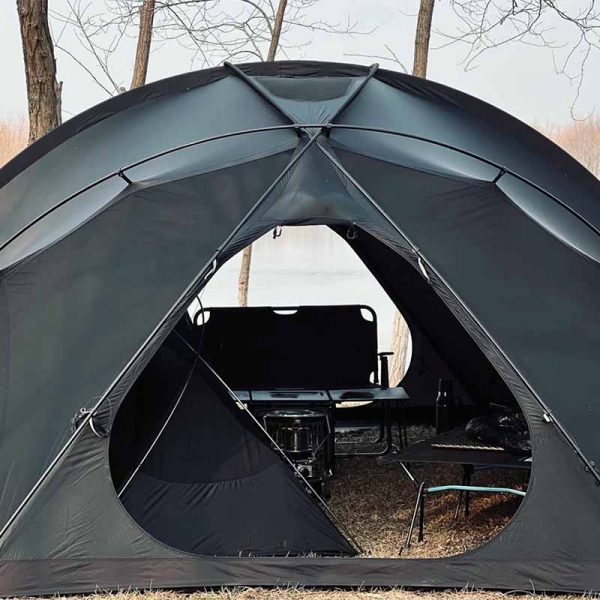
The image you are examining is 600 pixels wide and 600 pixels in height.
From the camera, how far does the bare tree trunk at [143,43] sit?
1036 cm

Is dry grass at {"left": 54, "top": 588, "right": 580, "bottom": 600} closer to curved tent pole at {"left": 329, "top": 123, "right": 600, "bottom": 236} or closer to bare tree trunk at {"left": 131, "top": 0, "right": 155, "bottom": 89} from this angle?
curved tent pole at {"left": 329, "top": 123, "right": 600, "bottom": 236}

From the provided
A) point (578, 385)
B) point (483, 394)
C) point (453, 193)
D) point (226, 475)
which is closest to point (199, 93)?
point (453, 193)

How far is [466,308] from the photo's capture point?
3.97 m

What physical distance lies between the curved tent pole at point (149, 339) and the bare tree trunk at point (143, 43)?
6.55 metres

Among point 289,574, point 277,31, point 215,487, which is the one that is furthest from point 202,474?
point 277,31

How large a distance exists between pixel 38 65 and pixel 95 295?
12.6 ft

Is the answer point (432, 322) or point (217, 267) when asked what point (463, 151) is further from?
point (432, 322)

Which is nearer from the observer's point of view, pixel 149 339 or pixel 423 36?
pixel 149 339

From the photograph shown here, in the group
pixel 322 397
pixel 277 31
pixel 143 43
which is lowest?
pixel 322 397

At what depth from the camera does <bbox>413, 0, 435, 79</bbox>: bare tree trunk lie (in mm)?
9219

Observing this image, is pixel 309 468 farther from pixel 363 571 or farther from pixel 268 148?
pixel 268 148

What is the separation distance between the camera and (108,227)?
4.19 m

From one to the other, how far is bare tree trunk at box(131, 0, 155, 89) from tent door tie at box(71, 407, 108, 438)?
706 centimetres

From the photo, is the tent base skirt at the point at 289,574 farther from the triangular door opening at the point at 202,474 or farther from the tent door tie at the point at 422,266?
the tent door tie at the point at 422,266
